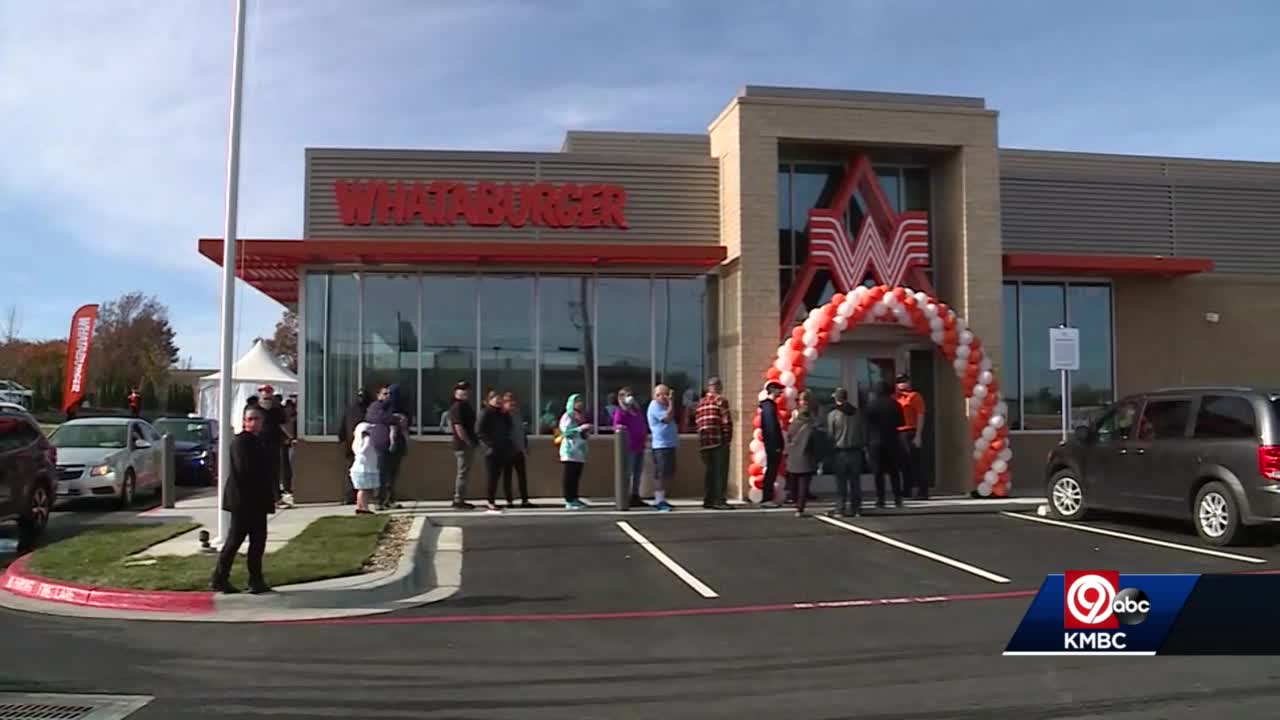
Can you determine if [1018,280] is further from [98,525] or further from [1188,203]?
[98,525]

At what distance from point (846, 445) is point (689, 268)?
4.86 m

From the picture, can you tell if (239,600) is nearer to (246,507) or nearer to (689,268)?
(246,507)

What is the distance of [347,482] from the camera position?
16609mm

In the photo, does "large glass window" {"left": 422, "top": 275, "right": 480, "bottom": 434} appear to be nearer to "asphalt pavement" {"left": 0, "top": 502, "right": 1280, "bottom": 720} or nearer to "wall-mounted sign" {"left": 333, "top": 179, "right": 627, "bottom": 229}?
"wall-mounted sign" {"left": 333, "top": 179, "right": 627, "bottom": 229}

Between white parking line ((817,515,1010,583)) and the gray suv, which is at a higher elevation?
the gray suv

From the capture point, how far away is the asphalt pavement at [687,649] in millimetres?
6309

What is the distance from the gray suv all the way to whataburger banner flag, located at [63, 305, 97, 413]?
27236mm

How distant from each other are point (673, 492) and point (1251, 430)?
8354 mm

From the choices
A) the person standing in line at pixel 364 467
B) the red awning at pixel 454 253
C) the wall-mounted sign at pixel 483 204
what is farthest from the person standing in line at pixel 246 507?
the wall-mounted sign at pixel 483 204

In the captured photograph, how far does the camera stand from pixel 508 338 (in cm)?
1772

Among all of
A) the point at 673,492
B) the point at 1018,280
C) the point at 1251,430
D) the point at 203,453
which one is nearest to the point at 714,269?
the point at 673,492

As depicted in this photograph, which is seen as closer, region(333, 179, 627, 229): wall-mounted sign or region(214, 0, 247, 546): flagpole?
region(214, 0, 247, 546): flagpole

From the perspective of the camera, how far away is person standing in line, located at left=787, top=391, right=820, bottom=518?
14.6m

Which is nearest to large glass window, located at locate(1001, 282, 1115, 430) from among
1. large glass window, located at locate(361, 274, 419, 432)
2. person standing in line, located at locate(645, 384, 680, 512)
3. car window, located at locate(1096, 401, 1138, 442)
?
car window, located at locate(1096, 401, 1138, 442)
